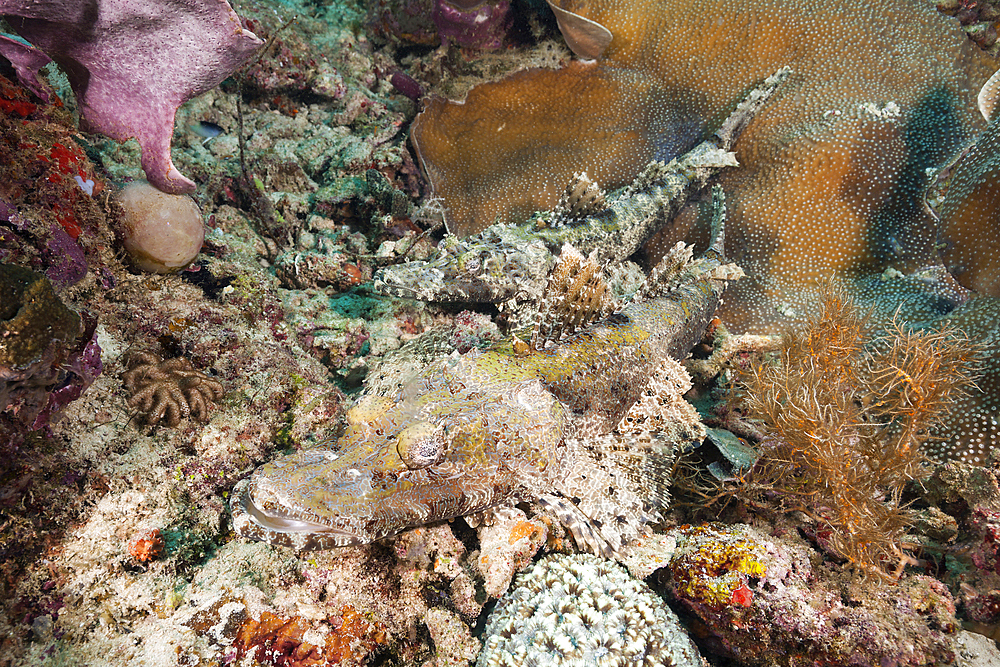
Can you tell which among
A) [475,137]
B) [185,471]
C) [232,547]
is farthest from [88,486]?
[475,137]

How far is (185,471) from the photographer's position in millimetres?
2572

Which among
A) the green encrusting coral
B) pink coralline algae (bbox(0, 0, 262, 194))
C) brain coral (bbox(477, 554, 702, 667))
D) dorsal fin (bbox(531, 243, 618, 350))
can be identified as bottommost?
brain coral (bbox(477, 554, 702, 667))

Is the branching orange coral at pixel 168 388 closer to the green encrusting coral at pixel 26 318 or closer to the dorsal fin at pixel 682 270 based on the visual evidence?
the green encrusting coral at pixel 26 318

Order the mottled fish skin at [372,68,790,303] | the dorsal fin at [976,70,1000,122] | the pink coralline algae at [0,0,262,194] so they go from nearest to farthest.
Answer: the pink coralline algae at [0,0,262,194] < the mottled fish skin at [372,68,790,303] < the dorsal fin at [976,70,1000,122]

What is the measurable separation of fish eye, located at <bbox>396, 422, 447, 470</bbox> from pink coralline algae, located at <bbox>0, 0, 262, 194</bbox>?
9.12 feet

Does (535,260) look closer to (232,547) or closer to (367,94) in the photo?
(232,547)

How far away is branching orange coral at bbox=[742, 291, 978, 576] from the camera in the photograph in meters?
2.85

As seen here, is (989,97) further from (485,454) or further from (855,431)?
(485,454)

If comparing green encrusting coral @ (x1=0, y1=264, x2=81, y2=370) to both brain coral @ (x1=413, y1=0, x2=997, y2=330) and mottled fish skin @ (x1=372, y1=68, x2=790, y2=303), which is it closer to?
mottled fish skin @ (x1=372, y1=68, x2=790, y2=303)

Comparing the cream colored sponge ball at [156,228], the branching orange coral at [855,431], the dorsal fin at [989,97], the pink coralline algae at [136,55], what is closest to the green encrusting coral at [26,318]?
the cream colored sponge ball at [156,228]

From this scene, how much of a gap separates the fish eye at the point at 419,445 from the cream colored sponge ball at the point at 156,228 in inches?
96.9

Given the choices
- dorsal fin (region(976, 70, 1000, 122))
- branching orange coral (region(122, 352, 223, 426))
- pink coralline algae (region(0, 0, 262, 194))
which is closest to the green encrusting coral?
branching orange coral (region(122, 352, 223, 426))

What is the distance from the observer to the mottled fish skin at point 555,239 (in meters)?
4.01

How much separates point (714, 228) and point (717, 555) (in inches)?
144
